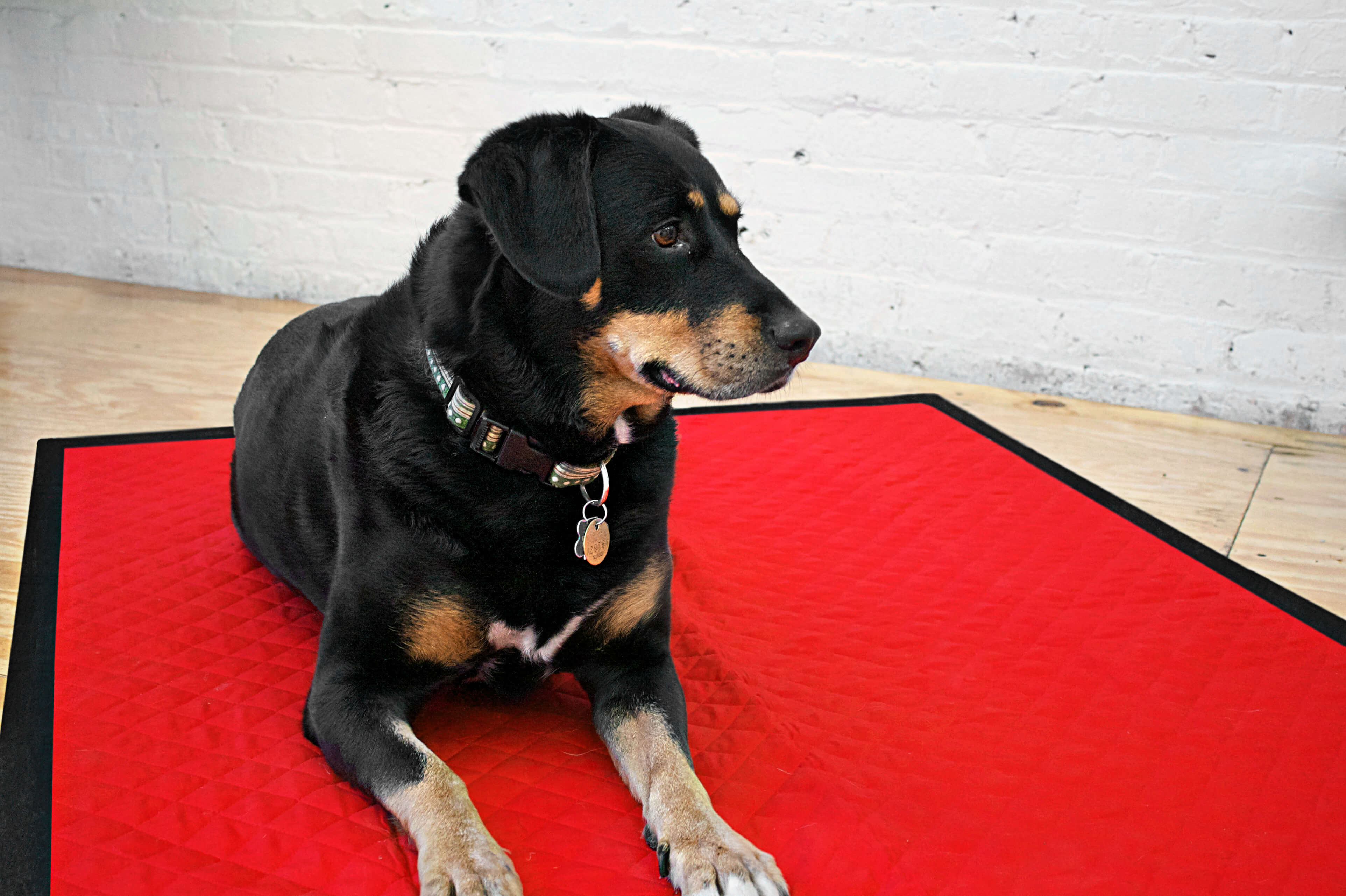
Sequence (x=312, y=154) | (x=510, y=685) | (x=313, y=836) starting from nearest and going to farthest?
(x=313, y=836)
(x=510, y=685)
(x=312, y=154)

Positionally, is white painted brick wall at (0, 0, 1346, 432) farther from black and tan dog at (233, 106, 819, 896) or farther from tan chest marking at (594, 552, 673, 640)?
tan chest marking at (594, 552, 673, 640)

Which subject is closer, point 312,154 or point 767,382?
point 767,382

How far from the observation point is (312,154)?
3.89m

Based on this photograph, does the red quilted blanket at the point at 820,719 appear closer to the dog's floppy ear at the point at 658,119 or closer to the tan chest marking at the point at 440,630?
the tan chest marking at the point at 440,630

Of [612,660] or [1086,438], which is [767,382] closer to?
[612,660]

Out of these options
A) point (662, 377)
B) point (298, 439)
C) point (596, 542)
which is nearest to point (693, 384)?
point (662, 377)

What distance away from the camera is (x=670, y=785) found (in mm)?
1287

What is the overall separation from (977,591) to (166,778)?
141cm

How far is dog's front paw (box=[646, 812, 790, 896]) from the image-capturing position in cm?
116

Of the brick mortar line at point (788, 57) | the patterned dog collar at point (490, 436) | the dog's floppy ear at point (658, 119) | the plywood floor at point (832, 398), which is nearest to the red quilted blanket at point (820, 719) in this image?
the plywood floor at point (832, 398)

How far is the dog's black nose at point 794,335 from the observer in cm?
135

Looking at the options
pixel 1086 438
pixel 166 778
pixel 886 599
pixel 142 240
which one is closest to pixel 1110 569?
pixel 886 599

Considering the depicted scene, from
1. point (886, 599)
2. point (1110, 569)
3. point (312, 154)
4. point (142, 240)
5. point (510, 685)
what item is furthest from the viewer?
point (142, 240)

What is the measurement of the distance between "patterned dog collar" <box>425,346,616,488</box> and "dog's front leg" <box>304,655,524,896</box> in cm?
33
